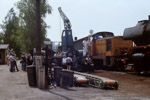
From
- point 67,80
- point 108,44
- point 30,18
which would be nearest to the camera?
point 67,80

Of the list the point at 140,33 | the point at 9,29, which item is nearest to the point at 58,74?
the point at 140,33

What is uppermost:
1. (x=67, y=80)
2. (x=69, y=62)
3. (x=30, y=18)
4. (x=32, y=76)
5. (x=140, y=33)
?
(x=30, y=18)

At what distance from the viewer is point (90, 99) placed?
8445 millimetres

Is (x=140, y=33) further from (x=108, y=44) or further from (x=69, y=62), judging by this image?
(x=69, y=62)

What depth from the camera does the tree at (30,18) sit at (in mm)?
49156

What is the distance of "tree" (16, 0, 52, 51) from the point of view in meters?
49.2

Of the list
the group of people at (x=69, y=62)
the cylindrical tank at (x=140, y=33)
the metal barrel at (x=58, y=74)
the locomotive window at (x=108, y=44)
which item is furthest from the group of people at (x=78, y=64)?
the metal barrel at (x=58, y=74)

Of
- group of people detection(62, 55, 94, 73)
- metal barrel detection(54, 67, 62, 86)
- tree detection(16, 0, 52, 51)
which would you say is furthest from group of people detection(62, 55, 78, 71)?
tree detection(16, 0, 52, 51)

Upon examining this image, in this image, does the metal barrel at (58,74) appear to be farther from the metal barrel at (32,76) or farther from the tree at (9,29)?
the tree at (9,29)

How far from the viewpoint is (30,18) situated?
4919 centimetres

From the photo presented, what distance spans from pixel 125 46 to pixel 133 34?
3899mm

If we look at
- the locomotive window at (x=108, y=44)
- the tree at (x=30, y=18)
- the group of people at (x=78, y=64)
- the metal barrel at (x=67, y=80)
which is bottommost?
the metal barrel at (x=67, y=80)

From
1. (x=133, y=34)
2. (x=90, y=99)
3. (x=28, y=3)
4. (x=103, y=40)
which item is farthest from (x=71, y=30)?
(x=28, y=3)

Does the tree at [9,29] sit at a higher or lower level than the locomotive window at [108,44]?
higher
